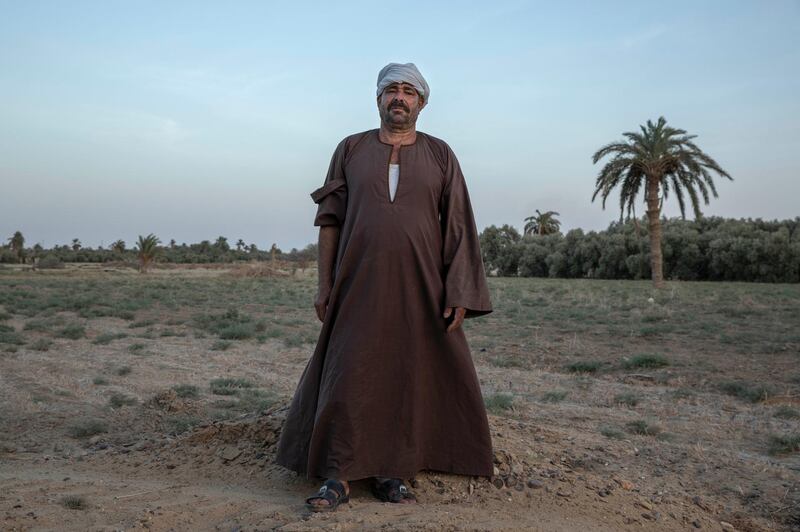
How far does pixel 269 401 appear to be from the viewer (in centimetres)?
639

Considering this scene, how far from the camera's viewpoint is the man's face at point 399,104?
3275 millimetres

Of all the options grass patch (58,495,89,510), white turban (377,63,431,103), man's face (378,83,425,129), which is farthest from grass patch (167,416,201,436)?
white turban (377,63,431,103)

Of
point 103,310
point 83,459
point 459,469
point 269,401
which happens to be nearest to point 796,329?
point 269,401

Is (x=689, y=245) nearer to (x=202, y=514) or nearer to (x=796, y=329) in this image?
(x=796, y=329)

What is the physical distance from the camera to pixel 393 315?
10.4 ft

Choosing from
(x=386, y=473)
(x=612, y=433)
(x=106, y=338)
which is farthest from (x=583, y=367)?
(x=106, y=338)

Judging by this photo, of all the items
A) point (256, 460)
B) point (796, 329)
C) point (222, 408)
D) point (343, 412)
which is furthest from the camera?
point (796, 329)

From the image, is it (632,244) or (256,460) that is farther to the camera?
(632,244)

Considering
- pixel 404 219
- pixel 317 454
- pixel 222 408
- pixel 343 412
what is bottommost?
pixel 222 408

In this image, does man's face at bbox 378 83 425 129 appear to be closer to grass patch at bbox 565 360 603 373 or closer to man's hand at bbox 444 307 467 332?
man's hand at bbox 444 307 467 332

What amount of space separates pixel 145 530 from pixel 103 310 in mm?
13961

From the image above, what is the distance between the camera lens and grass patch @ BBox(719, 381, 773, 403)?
6767 millimetres

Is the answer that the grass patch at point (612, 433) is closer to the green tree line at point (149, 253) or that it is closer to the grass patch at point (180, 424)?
the grass patch at point (180, 424)

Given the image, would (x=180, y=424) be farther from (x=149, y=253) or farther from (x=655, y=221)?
(x=149, y=253)
